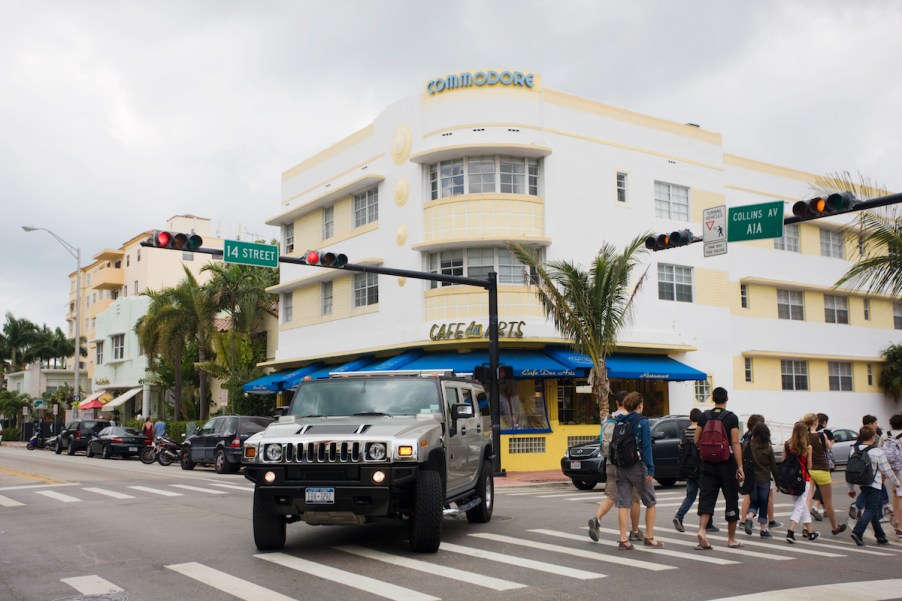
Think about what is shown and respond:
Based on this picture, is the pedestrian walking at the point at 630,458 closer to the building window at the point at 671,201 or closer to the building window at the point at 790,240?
the building window at the point at 671,201

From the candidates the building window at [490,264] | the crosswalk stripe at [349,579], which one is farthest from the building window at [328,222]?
the crosswalk stripe at [349,579]

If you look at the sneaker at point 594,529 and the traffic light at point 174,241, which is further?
the traffic light at point 174,241

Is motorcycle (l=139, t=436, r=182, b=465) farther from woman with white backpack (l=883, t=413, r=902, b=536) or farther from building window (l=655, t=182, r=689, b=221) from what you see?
woman with white backpack (l=883, t=413, r=902, b=536)

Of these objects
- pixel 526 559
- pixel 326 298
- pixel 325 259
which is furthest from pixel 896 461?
pixel 326 298

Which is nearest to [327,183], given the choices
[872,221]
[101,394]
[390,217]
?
[390,217]

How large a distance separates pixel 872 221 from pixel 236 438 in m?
18.0

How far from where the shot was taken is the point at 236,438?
26125 millimetres

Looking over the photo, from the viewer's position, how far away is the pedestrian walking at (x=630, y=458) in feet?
34.4

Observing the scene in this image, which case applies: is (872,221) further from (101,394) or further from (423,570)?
(101,394)

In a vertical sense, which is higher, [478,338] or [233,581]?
[478,338]

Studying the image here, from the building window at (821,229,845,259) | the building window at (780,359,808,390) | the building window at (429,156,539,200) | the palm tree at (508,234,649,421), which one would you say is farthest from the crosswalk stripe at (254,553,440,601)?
the building window at (821,229,845,259)

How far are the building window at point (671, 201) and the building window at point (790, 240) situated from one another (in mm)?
5888

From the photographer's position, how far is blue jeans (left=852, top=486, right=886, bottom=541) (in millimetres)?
11703

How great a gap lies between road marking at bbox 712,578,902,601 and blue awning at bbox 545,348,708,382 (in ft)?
58.8
